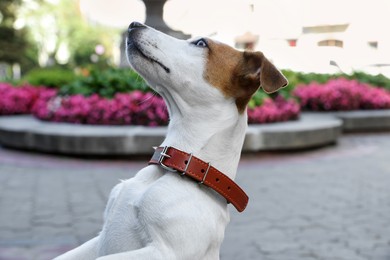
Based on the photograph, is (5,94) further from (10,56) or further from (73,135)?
(10,56)

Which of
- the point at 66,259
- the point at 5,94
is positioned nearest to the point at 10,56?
the point at 5,94

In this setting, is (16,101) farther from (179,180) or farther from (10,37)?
(10,37)

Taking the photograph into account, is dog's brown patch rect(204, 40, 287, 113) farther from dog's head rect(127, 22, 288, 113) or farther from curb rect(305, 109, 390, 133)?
curb rect(305, 109, 390, 133)

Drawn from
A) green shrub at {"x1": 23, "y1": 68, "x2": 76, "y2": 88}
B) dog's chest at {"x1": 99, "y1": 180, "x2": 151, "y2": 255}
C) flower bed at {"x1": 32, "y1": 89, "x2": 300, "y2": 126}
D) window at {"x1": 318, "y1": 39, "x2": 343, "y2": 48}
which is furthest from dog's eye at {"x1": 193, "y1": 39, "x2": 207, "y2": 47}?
green shrub at {"x1": 23, "y1": 68, "x2": 76, "y2": 88}

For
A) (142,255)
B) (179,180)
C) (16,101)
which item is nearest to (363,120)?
(16,101)

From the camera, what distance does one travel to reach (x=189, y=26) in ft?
15.1

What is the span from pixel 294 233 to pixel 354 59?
1.86 m

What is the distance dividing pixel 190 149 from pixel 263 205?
3893 mm

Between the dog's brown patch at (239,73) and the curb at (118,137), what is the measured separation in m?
5.92

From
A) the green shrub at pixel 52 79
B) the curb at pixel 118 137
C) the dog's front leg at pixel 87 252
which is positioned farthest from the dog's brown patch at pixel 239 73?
the green shrub at pixel 52 79

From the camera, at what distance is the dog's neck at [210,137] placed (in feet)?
6.95

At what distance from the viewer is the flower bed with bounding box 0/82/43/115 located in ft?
41.1

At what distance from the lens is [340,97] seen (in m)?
13.1

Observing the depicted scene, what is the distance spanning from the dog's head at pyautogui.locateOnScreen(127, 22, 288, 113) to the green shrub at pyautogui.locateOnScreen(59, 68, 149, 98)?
7530mm
